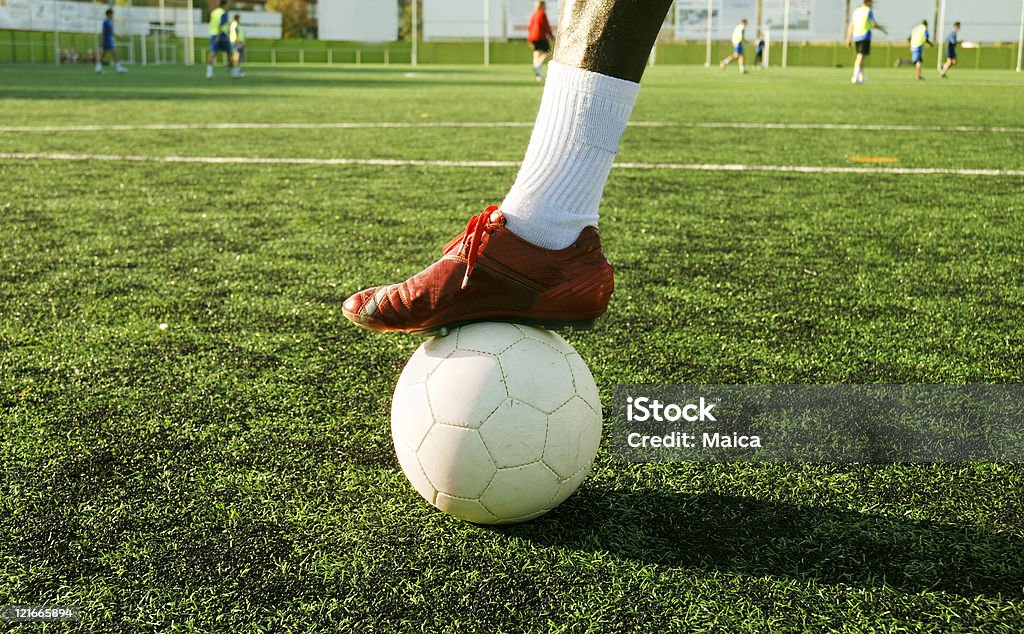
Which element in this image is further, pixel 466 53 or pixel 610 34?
pixel 466 53

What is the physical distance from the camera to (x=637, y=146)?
7.59m

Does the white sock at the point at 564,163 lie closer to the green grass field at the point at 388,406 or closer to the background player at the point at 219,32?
the green grass field at the point at 388,406

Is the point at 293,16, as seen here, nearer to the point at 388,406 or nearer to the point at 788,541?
the point at 388,406

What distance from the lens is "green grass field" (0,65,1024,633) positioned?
1455mm

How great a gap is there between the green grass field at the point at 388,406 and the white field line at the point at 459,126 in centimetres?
330

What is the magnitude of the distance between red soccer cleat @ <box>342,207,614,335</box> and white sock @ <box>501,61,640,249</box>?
31 mm

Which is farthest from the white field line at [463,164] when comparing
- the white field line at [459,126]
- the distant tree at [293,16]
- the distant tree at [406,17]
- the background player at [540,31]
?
the distant tree at [293,16]

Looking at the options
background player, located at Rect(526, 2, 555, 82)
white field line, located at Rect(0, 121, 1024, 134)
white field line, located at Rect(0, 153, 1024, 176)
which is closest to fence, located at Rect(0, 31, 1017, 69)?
background player, located at Rect(526, 2, 555, 82)

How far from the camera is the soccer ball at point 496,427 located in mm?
1621

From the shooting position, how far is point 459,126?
9.35 meters

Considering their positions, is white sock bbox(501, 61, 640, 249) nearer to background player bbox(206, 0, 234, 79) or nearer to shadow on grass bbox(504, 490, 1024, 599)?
shadow on grass bbox(504, 490, 1024, 599)
